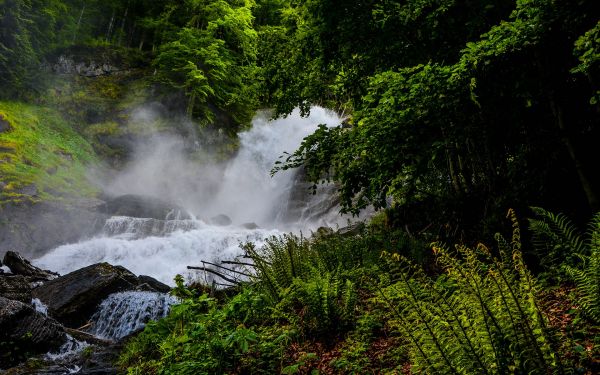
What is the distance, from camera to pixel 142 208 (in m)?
20.3

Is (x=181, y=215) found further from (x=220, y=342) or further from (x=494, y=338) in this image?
(x=494, y=338)

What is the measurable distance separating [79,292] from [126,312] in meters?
1.51

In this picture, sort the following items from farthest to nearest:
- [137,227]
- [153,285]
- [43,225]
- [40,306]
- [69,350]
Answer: [137,227] < [43,225] < [153,285] < [40,306] < [69,350]

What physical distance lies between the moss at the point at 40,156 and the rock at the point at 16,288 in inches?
270

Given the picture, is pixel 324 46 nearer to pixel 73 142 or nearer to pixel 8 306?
pixel 8 306

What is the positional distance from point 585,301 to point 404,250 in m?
4.13

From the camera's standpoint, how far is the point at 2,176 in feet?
57.1

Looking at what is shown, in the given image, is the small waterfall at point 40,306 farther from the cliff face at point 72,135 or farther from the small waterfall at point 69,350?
the cliff face at point 72,135

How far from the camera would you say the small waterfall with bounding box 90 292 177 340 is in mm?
10180

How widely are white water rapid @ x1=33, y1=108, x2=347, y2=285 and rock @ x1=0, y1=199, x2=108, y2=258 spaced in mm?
595

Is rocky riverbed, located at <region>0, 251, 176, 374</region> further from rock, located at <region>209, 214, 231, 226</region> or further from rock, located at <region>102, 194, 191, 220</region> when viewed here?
rock, located at <region>209, 214, 231, 226</region>

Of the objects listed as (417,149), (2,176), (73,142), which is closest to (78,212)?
(2,176)

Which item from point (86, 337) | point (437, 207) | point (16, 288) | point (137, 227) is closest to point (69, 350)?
point (86, 337)

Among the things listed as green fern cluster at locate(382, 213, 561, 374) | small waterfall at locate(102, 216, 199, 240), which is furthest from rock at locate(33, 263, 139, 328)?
green fern cluster at locate(382, 213, 561, 374)
